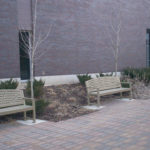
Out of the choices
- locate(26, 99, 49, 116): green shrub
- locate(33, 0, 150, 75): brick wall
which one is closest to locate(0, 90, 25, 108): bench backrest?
locate(26, 99, 49, 116): green shrub

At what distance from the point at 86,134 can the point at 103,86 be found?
165 inches

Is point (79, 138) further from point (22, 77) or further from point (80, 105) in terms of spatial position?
point (22, 77)

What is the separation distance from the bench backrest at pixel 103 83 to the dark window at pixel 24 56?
3.14 m

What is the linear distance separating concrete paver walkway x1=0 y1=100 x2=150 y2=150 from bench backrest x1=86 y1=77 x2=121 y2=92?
158cm

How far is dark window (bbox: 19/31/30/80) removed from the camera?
35.3 feet

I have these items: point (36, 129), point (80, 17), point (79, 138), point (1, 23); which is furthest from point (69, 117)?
point (80, 17)

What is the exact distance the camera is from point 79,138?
5.53 m

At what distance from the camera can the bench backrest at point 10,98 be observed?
22.0 ft

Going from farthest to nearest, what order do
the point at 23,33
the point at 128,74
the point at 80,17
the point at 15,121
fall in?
1. the point at 128,74
2. the point at 80,17
3. the point at 23,33
4. the point at 15,121

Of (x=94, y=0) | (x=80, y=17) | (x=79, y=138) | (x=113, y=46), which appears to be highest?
(x=94, y=0)

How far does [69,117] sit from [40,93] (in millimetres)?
1903

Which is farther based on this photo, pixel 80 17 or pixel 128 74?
pixel 128 74

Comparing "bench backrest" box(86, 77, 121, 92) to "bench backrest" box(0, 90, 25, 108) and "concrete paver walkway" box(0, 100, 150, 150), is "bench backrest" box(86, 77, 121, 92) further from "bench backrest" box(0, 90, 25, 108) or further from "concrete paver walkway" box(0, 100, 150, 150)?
"bench backrest" box(0, 90, 25, 108)

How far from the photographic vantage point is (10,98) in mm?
6883
